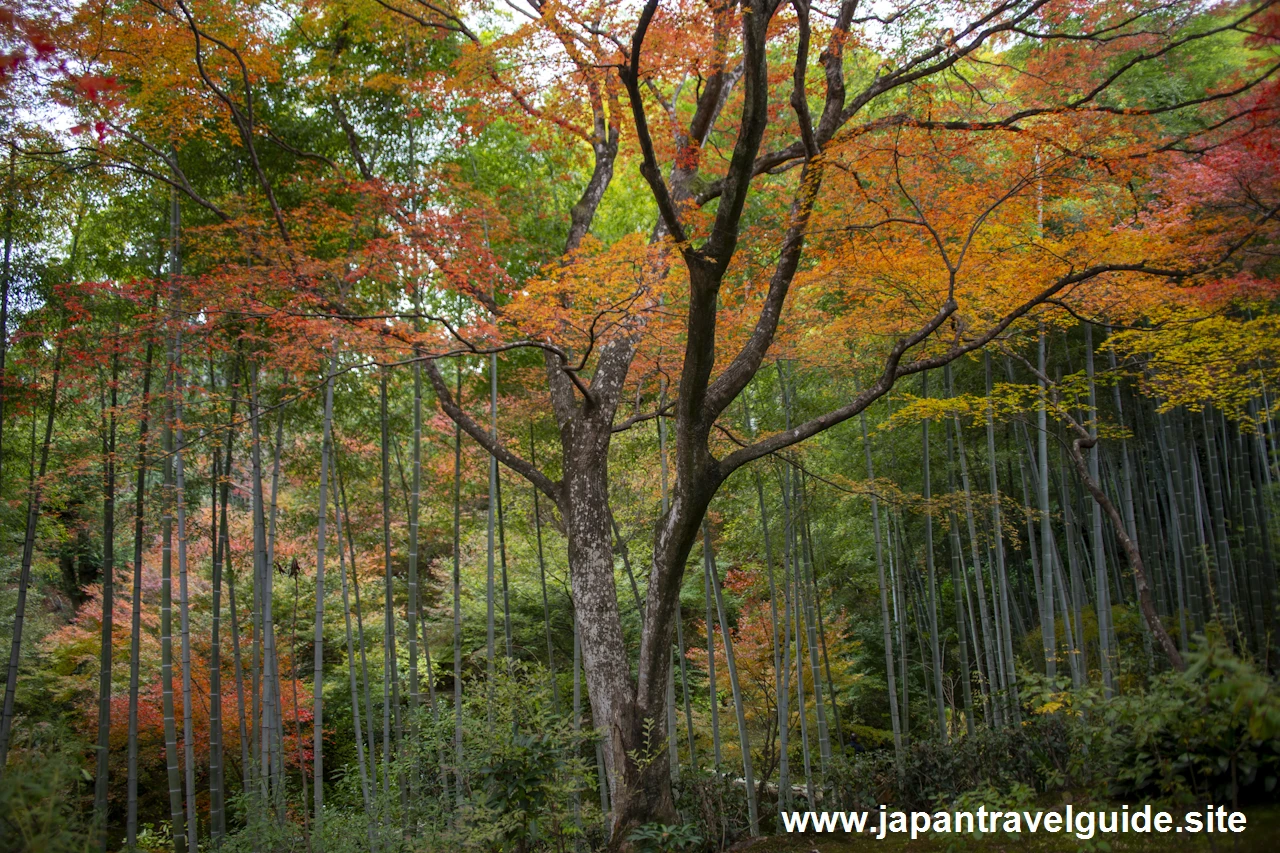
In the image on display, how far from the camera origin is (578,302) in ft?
17.7

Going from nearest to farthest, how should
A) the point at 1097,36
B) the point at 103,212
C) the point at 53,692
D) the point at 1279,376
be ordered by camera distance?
the point at 1097,36, the point at 1279,376, the point at 103,212, the point at 53,692

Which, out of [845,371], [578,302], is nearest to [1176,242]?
[845,371]

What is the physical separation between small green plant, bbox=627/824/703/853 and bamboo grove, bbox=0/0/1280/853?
0.09ft

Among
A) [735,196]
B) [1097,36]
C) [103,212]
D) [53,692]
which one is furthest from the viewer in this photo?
[53,692]

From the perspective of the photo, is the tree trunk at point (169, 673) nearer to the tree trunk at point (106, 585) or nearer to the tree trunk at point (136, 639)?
the tree trunk at point (136, 639)

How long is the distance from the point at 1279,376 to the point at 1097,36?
260cm

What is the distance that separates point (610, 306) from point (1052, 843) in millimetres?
3461

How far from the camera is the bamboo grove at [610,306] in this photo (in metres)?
4.30

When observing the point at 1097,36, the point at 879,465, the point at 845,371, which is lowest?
the point at 879,465

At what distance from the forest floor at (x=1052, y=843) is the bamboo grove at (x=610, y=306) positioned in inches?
11.2

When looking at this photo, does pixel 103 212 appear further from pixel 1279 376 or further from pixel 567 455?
pixel 1279 376

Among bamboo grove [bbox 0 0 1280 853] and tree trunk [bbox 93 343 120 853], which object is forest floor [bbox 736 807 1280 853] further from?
tree trunk [bbox 93 343 120 853]

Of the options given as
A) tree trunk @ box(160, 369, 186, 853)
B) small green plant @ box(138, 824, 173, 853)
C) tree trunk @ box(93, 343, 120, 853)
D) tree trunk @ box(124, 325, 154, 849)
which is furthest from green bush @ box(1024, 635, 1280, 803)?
small green plant @ box(138, 824, 173, 853)

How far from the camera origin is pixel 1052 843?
11.4ft
